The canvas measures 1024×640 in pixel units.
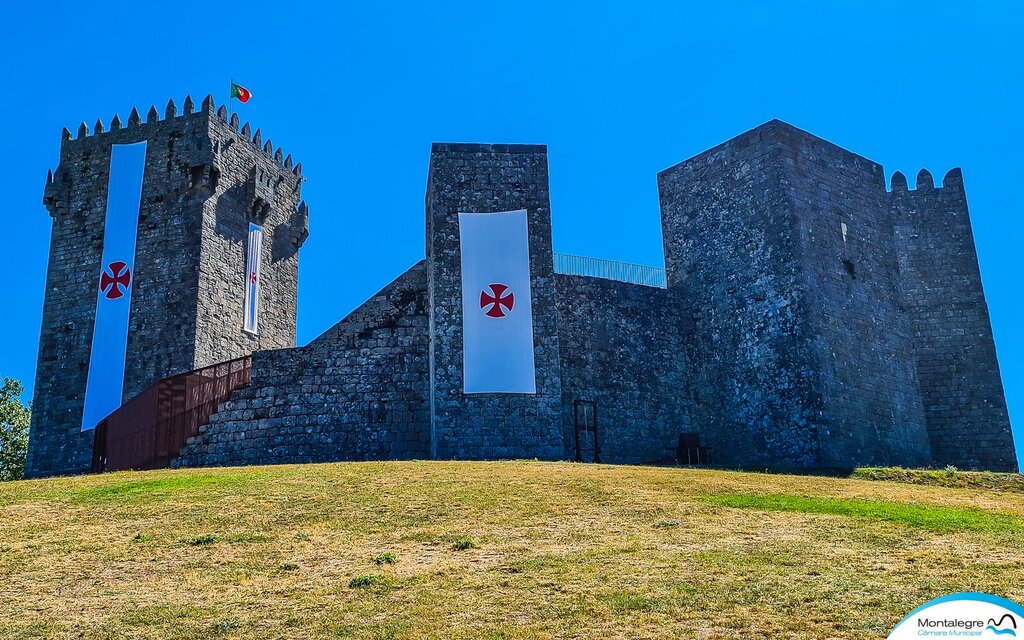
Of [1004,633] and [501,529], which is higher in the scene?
[501,529]

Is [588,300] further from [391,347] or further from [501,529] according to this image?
[501,529]

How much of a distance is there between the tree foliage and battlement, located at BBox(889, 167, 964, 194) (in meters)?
31.1

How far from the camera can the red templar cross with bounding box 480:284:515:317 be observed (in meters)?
24.1

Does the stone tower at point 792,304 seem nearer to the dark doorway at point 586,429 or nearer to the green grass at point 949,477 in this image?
the green grass at point 949,477

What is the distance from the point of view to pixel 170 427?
2377 centimetres

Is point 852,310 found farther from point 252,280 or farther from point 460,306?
point 252,280

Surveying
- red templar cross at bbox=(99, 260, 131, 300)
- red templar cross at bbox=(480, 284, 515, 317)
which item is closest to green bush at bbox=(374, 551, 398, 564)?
red templar cross at bbox=(480, 284, 515, 317)

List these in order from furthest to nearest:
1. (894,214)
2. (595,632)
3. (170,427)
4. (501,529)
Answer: (894,214) → (170,427) → (501,529) → (595,632)

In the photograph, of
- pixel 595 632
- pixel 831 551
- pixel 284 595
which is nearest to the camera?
pixel 595 632

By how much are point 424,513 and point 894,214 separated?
2104 centimetres

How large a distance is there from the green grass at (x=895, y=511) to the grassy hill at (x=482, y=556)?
0.19ft

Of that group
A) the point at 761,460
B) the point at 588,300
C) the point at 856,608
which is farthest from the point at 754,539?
the point at 588,300

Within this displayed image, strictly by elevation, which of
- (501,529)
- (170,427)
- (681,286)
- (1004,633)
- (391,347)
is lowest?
(1004,633)

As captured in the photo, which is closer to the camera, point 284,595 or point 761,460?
point 284,595
